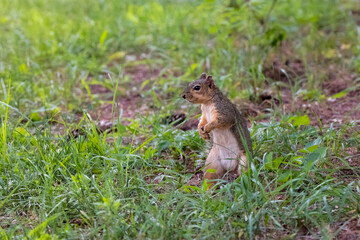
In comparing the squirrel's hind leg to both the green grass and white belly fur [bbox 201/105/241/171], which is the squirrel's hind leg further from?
the green grass

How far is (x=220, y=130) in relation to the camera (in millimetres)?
3285

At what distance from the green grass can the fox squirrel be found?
15 cm

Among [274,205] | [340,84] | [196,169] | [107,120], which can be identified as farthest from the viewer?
[340,84]

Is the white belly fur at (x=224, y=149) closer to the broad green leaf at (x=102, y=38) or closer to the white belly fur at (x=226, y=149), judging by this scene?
the white belly fur at (x=226, y=149)

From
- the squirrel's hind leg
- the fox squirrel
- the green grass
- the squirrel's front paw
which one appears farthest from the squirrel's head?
the green grass

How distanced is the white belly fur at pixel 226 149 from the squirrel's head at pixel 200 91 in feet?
0.70

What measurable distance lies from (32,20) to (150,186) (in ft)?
14.5

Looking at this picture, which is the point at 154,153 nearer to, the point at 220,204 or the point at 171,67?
the point at 220,204

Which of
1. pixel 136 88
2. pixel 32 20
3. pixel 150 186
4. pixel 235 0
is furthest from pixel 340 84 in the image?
pixel 32 20

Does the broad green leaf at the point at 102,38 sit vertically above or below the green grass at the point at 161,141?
above

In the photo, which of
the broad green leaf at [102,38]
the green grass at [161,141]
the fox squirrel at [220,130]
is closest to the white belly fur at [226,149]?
the fox squirrel at [220,130]

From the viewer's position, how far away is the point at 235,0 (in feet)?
18.0

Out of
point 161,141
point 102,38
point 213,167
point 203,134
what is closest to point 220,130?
point 203,134

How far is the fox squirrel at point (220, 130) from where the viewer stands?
3.21 m
